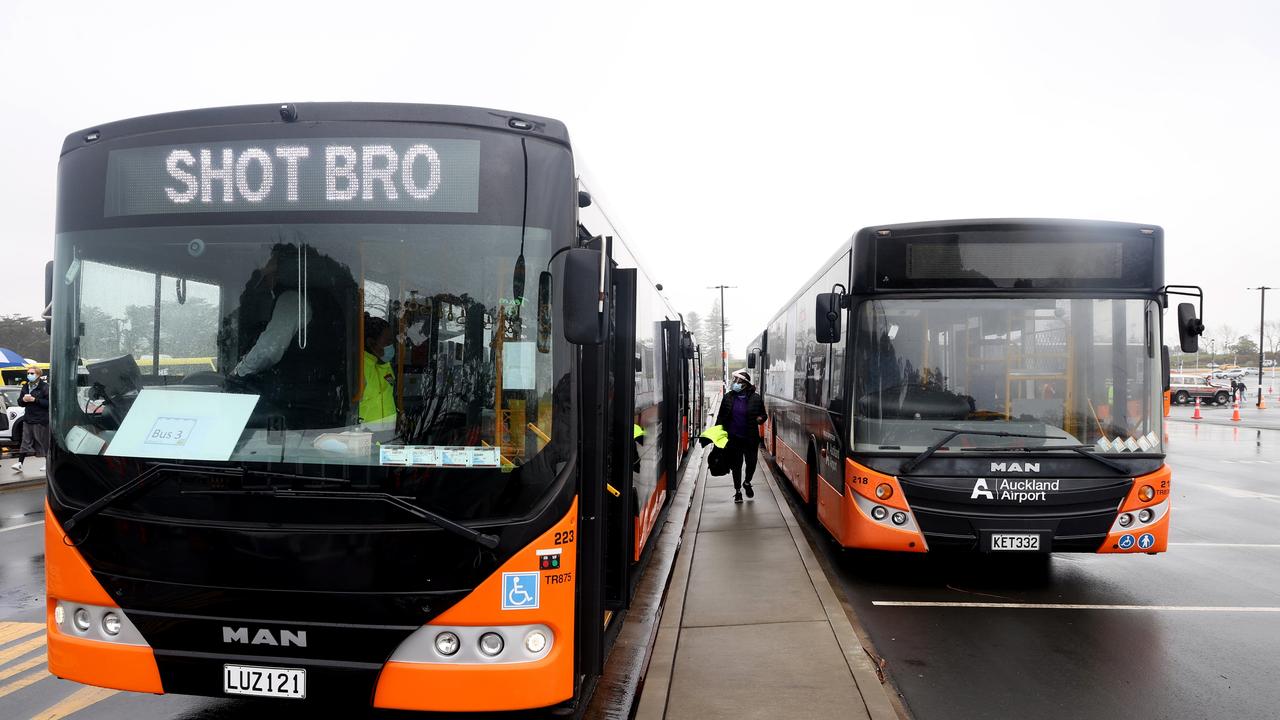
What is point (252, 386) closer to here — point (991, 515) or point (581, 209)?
point (581, 209)

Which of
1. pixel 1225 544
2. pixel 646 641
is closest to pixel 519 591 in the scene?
pixel 646 641

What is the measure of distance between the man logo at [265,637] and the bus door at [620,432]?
181 centimetres

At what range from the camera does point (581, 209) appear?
4.28 metres

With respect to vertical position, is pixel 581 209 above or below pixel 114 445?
above

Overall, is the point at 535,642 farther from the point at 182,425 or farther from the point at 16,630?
the point at 16,630

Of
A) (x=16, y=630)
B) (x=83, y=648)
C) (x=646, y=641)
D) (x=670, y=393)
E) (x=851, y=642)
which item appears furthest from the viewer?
(x=670, y=393)

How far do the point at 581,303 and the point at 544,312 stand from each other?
0.67 ft

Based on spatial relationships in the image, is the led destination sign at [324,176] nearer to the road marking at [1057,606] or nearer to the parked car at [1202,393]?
the road marking at [1057,606]

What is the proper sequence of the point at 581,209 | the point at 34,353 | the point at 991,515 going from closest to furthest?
the point at 581,209, the point at 991,515, the point at 34,353

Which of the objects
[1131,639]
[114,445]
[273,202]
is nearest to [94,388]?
[114,445]

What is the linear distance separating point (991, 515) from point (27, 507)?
1338 centimetres

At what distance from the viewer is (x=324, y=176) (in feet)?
12.0

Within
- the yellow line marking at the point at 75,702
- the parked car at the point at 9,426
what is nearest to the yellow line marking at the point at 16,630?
the yellow line marking at the point at 75,702

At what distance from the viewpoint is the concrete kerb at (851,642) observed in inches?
182
